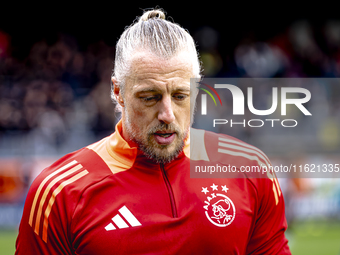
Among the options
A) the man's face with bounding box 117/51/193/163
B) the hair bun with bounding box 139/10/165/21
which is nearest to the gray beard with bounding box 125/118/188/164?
the man's face with bounding box 117/51/193/163

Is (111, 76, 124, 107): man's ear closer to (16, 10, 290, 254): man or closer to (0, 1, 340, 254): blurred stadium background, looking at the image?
(16, 10, 290, 254): man

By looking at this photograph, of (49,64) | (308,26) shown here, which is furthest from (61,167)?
(308,26)

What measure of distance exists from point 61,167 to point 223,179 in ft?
2.56

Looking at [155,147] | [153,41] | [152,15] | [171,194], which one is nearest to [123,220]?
[171,194]

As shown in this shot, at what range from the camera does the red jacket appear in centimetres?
181

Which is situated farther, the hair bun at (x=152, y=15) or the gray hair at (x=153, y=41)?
the hair bun at (x=152, y=15)

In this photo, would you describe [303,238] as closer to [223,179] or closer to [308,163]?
[308,163]

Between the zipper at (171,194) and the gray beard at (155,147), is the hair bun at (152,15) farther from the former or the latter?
the zipper at (171,194)

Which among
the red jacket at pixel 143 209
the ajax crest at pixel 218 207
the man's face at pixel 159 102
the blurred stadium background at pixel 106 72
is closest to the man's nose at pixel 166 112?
the man's face at pixel 159 102

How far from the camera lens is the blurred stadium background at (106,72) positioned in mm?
7164

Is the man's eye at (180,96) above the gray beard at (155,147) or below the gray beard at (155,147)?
above

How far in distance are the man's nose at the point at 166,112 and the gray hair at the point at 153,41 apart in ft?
0.63

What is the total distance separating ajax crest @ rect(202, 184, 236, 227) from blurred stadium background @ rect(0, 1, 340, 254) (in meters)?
4.83

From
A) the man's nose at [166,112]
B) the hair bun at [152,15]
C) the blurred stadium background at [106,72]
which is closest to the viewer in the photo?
the man's nose at [166,112]
